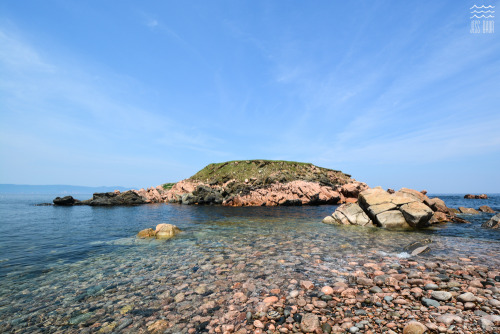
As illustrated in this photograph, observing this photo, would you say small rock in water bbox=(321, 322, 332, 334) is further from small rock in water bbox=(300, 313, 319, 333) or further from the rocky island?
the rocky island

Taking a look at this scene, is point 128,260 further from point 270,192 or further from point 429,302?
point 270,192

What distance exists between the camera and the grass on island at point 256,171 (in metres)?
73.9

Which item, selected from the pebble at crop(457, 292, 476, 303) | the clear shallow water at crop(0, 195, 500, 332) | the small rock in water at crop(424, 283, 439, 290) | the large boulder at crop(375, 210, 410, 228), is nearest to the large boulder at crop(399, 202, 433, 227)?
the large boulder at crop(375, 210, 410, 228)

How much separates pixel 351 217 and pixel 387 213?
2.98 meters

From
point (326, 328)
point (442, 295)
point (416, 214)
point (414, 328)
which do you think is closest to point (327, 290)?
point (326, 328)

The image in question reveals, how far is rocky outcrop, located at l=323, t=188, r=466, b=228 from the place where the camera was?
720 inches

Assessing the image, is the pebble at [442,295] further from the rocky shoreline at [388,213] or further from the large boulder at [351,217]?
the large boulder at [351,217]

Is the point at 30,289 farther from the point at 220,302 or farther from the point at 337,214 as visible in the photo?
the point at 337,214

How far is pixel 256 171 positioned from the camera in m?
77.2

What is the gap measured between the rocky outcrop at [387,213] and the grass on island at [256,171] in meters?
49.0

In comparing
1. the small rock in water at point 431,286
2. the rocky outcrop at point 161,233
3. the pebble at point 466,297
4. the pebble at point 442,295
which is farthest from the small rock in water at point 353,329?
the rocky outcrop at point 161,233

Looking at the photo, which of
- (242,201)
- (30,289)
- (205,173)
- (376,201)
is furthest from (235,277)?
(205,173)

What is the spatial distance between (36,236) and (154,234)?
10.0 meters

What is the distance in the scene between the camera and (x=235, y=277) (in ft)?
25.0
